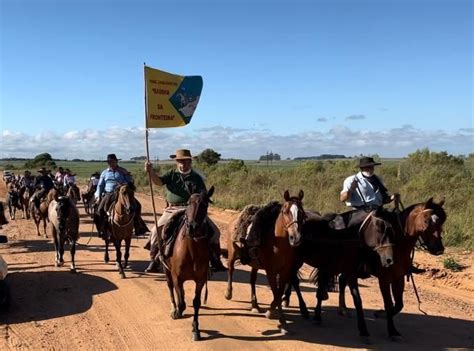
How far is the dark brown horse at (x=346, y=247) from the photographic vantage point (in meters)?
7.02

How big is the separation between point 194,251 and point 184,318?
1.54 metres

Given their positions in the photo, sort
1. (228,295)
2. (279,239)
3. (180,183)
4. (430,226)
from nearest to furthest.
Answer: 1. (430,226)
2. (279,239)
3. (180,183)
4. (228,295)

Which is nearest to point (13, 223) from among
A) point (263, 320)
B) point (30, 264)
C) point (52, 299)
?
point (30, 264)

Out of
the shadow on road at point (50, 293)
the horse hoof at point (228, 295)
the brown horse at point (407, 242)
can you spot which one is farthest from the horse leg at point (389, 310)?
the shadow on road at point (50, 293)

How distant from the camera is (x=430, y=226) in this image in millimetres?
6828

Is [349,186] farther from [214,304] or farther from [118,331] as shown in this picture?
[118,331]

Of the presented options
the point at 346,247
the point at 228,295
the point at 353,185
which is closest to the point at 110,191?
the point at 228,295

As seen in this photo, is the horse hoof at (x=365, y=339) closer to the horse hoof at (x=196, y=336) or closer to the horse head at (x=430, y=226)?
the horse head at (x=430, y=226)

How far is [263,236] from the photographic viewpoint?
25.3 feet

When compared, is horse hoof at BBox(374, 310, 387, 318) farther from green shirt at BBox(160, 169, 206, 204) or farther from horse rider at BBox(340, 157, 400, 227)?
green shirt at BBox(160, 169, 206, 204)

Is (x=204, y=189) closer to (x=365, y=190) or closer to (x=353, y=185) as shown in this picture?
(x=353, y=185)

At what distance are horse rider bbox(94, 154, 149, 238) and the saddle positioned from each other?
4107 mm

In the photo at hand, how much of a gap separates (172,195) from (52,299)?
320 cm

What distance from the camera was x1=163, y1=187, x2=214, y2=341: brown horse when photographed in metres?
6.74
